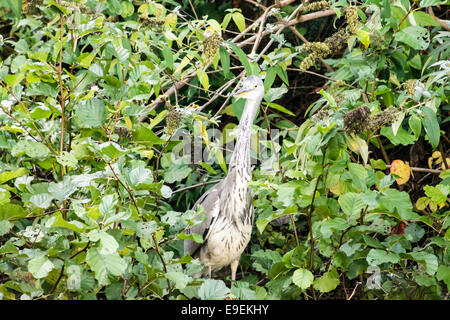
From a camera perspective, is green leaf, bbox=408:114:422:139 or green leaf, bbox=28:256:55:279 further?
green leaf, bbox=408:114:422:139

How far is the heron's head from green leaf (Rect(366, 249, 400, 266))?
0.80 metres

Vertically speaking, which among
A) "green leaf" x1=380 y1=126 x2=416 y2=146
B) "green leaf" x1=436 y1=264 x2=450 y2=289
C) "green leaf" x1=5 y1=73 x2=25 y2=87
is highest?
"green leaf" x1=5 y1=73 x2=25 y2=87

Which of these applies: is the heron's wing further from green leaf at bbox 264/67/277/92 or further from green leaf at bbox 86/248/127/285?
green leaf at bbox 86/248/127/285

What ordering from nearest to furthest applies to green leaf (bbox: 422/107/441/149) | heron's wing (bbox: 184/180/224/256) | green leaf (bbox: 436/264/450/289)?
1. green leaf (bbox: 436/264/450/289)
2. green leaf (bbox: 422/107/441/149)
3. heron's wing (bbox: 184/180/224/256)

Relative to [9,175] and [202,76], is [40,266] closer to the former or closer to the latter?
[9,175]

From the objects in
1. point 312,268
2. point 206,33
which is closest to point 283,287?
point 312,268

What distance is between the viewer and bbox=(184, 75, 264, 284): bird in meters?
2.25

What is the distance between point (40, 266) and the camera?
4.72 ft

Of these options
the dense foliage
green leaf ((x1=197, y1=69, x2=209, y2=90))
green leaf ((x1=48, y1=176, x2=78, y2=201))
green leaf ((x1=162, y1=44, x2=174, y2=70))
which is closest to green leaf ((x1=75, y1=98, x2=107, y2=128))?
the dense foliage

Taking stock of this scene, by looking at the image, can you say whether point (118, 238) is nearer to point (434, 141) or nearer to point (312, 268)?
point (312, 268)

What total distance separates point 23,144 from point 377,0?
3.76 ft

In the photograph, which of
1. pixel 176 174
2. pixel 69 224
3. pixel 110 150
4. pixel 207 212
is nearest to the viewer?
pixel 69 224

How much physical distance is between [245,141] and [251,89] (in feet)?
0.63

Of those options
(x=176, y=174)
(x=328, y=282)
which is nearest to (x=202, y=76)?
(x=176, y=174)
